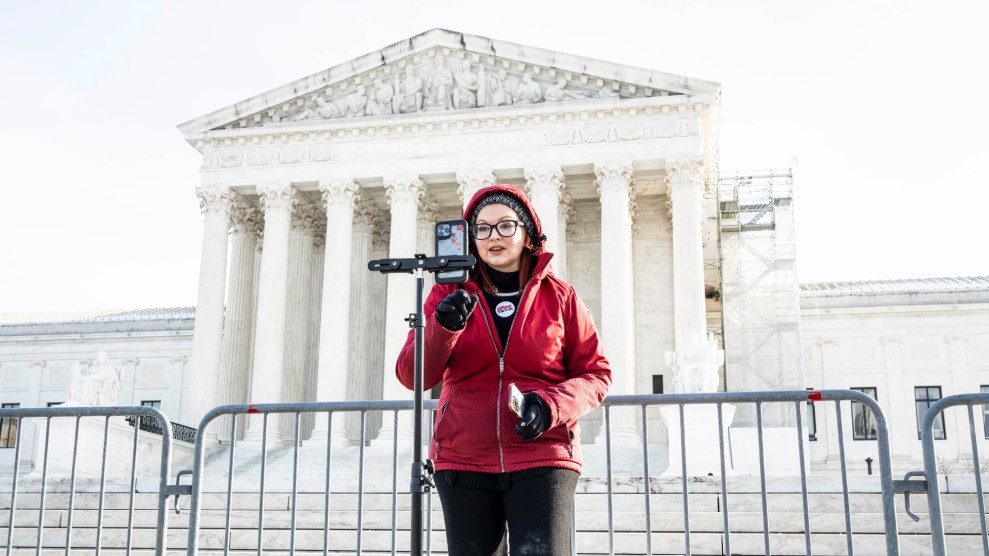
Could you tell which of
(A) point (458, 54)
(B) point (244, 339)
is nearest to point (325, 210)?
(B) point (244, 339)

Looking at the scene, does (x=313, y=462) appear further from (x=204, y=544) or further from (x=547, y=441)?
(x=547, y=441)

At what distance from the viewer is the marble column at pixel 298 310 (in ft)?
113

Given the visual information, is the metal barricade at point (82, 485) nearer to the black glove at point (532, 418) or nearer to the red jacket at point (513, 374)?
the red jacket at point (513, 374)

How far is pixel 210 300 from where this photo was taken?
33.3 metres

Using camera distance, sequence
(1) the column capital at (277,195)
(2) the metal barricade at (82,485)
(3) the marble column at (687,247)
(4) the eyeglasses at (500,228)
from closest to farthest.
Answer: (4) the eyeglasses at (500,228) < (2) the metal barricade at (82,485) < (3) the marble column at (687,247) < (1) the column capital at (277,195)

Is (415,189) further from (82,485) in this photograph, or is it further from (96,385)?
(82,485)

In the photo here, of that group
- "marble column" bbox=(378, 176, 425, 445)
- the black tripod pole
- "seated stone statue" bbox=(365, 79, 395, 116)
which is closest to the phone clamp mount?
the black tripod pole

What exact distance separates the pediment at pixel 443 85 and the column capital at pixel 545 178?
2.27 meters

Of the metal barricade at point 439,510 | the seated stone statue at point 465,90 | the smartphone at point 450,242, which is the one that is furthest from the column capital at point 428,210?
the smartphone at point 450,242

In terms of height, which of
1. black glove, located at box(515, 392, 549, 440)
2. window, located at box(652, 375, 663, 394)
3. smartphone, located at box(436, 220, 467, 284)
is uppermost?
window, located at box(652, 375, 663, 394)

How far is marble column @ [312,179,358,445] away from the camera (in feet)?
104

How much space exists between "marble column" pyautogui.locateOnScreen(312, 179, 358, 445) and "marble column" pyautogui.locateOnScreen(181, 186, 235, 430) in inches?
146

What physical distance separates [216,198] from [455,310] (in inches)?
1234

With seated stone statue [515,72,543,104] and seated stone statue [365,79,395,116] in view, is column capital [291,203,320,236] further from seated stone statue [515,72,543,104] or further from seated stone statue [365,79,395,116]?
seated stone statue [515,72,543,104]
